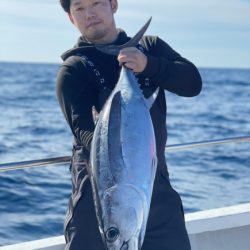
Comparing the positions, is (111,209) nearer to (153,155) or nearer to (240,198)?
(153,155)

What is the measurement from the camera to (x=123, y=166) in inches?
76.2

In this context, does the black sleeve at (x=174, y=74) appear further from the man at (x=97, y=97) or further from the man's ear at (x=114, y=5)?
the man's ear at (x=114, y=5)

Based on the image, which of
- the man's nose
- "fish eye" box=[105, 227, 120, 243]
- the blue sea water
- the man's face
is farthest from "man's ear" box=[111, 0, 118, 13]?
the blue sea water

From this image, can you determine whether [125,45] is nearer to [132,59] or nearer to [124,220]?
[132,59]

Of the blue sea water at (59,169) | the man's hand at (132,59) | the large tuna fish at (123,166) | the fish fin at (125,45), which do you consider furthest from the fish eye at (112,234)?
the blue sea water at (59,169)

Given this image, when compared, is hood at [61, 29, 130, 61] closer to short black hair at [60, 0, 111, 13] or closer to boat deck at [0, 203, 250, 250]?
short black hair at [60, 0, 111, 13]

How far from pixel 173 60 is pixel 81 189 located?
0.59 meters

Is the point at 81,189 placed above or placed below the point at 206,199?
above

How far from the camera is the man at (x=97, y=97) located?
2252mm

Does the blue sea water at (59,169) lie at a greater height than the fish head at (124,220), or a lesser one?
lesser

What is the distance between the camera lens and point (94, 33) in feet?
7.75

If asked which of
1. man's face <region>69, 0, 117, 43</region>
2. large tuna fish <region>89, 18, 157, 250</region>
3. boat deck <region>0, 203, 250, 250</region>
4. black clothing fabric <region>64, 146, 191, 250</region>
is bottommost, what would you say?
boat deck <region>0, 203, 250, 250</region>

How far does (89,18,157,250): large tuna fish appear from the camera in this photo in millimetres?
1862

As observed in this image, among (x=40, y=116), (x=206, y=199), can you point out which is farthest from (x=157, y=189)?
(x=40, y=116)
